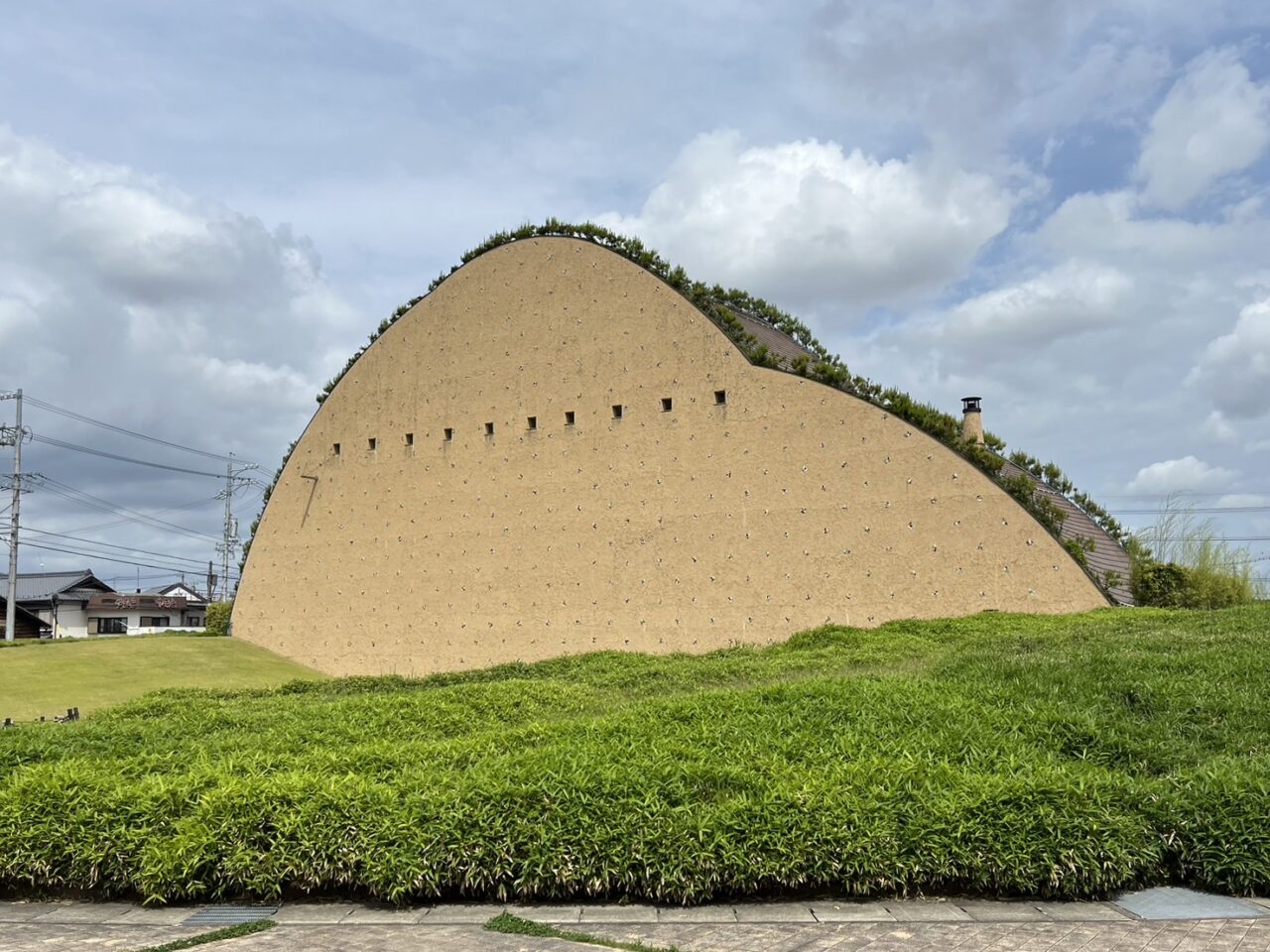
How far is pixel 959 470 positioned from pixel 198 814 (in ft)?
31.7

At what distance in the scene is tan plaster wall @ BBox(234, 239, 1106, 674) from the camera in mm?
12453

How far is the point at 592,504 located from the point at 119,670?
7.98 metres

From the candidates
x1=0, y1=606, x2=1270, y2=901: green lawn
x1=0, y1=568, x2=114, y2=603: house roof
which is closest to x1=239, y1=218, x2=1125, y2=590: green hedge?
x1=0, y1=606, x2=1270, y2=901: green lawn

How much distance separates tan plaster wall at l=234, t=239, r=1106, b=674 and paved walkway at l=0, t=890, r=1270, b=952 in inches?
317

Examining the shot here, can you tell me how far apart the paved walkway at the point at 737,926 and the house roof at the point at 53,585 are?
1555 inches

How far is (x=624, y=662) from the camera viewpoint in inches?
480

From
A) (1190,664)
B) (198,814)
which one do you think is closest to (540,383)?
(1190,664)

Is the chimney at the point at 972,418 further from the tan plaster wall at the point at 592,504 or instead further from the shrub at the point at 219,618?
the shrub at the point at 219,618

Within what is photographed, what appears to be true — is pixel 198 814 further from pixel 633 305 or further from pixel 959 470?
pixel 633 305

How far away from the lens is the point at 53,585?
39.3 metres

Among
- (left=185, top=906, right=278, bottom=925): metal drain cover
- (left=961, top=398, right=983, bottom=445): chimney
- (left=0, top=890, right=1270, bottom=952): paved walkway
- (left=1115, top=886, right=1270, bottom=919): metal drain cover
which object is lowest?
(left=1115, top=886, right=1270, bottom=919): metal drain cover

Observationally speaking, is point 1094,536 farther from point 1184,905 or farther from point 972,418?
point 1184,905

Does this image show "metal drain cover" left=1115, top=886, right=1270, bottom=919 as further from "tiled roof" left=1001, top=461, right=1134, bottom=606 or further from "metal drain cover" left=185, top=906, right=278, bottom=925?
"tiled roof" left=1001, top=461, right=1134, bottom=606

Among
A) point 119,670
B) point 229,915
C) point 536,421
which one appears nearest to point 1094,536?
point 536,421
